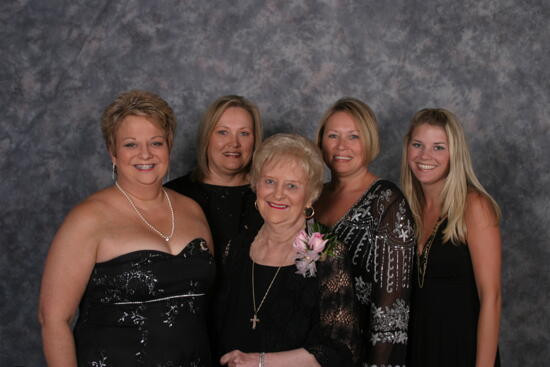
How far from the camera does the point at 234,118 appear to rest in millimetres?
3502

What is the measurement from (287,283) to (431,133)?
1.25 meters

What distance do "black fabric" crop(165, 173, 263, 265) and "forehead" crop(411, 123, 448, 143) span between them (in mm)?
975

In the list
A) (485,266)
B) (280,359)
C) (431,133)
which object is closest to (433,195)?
(431,133)

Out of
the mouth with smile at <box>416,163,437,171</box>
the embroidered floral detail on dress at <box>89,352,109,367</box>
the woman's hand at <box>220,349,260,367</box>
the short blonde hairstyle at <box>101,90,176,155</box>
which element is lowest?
the embroidered floral detail on dress at <box>89,352,109,367</box>

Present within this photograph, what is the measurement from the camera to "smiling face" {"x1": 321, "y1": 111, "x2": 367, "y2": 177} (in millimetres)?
3096

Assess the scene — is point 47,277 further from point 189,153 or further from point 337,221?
point 189,153

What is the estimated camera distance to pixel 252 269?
2.65 meters

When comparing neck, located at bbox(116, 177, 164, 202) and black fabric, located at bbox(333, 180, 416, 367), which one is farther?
black fabric, located at bbox(333, 180, 416, 367)

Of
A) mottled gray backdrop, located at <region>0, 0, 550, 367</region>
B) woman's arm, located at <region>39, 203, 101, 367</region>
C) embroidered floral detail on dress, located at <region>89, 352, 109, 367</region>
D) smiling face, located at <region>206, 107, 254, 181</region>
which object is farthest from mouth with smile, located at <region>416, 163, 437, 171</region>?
embroidered floral detail on dress, located at <region>89, 352, 109, 367</region>

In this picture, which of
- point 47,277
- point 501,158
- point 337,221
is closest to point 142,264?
point 47,277

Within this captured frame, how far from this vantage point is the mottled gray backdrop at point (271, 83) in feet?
14.2

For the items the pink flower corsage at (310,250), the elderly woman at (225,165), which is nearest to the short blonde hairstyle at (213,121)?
the elderly woman at (225,165)

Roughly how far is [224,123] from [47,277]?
4.55 feet

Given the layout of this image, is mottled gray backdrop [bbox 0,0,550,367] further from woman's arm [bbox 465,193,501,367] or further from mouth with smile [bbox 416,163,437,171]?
woman's arm [bbox 465,193,501,367]
